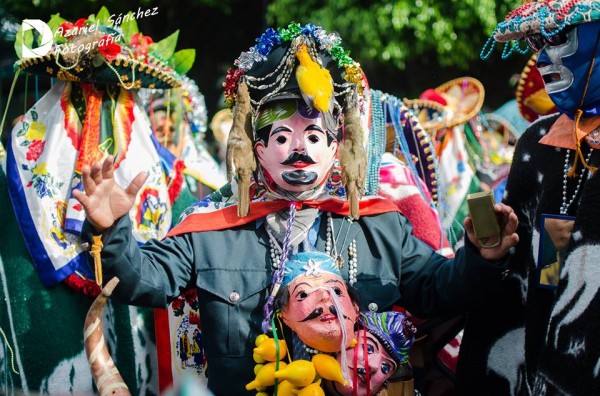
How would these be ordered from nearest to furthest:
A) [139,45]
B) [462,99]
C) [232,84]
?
1. [232,84]
2. [139,45]
3. [462,99]

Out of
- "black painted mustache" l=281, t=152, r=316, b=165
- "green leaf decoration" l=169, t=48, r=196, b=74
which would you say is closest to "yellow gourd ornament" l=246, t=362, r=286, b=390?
"black painted mustache" l=281, t=152, r=316, b=165

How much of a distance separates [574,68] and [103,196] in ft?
4.41

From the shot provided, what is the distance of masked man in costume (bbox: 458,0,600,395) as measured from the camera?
2.42 meters

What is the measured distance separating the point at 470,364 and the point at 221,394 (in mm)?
830

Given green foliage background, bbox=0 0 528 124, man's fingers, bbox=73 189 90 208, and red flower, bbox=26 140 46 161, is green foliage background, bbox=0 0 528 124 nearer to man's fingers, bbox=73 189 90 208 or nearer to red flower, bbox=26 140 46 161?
red flower, bbox=26 140 46 161

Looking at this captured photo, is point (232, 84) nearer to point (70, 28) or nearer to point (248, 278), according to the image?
point (248, 278)

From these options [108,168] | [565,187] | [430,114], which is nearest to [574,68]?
[565,187]

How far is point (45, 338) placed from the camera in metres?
3.56

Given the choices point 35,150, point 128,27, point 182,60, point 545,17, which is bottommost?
point 35,150

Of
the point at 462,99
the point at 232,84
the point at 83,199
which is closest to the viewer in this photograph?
the point at 83,199

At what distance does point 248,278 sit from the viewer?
2.82 m

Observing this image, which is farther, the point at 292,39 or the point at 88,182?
the point at 292,39

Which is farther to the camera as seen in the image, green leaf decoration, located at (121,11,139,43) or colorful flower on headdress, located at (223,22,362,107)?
green leaf decoration, located at (121,11,139,43)

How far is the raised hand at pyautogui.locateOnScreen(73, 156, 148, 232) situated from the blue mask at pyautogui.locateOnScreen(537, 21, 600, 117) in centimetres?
118
